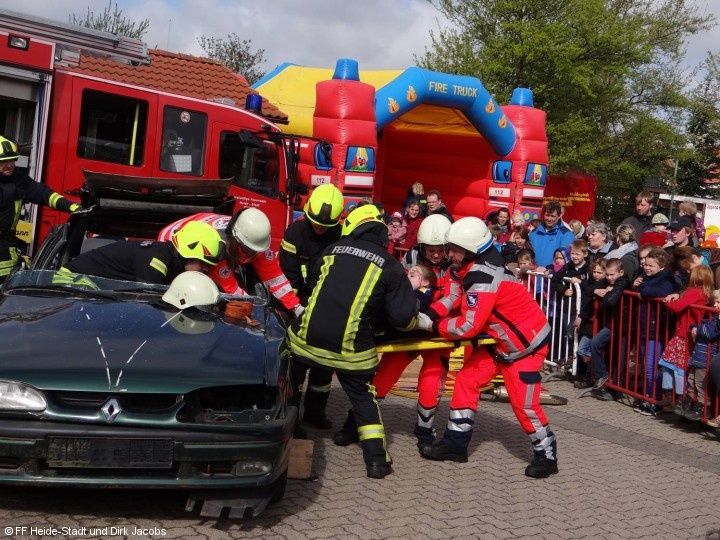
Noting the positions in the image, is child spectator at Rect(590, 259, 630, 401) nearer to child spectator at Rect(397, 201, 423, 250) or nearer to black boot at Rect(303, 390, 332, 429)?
black boot at Rect(303, 390, 332, 429)

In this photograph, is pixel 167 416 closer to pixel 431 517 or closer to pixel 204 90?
pixel 431 517

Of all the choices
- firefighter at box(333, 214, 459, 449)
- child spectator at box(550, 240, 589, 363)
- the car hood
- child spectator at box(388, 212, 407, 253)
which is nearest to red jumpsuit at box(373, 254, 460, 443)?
firefighter at box(333, 214, 459, 449)

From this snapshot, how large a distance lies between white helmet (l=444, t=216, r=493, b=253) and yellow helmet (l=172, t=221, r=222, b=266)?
156cm

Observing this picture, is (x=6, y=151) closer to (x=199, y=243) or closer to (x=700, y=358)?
(x=199, y=243)

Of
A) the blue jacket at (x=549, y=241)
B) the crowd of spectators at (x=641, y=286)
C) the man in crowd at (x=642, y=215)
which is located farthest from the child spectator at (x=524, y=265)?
the man in crowd at (x=642, y=215)

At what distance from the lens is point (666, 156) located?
34.2 metres

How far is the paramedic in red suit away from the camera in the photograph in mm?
6062

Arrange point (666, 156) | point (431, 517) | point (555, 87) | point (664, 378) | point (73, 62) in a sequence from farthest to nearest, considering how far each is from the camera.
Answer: point (666, 156), point (555, 87), point (73, 62), point (664, 378), point (431, 517)

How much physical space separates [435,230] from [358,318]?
1.39 m

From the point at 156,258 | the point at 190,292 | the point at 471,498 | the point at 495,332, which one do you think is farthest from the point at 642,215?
the point at 190,292

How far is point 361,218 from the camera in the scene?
5949 mm

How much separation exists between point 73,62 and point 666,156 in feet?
92.7

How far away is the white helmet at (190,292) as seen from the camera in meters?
5.29

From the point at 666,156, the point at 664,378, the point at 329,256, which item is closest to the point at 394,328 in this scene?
the point at 329,256
